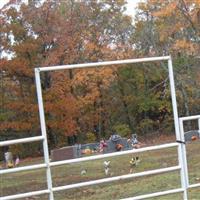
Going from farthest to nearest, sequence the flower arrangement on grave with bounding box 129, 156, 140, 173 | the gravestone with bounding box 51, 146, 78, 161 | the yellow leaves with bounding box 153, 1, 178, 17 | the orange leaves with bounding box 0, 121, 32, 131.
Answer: the yellow leaves with bounding box 153, 1, 178, 17, the orange leaves with bounding box 0, 121, 32, 131, the gravestone with bounding box 51, 146, 78, 161, the flower arrangement on grave with bounding box 129, 156, 140, 173

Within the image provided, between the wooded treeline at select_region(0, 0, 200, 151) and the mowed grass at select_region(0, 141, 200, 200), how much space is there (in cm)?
1002

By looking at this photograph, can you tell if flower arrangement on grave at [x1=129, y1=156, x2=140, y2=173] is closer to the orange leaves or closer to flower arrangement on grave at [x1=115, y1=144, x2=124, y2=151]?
flower arrangement on grave at [x1=115, y1=144, x2=124, y2=151]

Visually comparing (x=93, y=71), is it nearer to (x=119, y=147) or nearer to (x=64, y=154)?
(x=119, y=147)

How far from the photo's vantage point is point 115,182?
1199 centimetres

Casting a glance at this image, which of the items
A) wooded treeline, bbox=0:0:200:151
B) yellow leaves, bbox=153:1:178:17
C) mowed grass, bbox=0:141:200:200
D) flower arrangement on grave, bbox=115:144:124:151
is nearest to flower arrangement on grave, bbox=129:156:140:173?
mowed grass, bbox=0:141:200:200

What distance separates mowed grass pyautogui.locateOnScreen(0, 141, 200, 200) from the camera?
10305 mm

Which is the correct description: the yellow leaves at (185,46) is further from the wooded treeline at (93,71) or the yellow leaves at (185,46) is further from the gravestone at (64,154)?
the gravestone at (64,154)

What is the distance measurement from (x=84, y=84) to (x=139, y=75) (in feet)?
16.1

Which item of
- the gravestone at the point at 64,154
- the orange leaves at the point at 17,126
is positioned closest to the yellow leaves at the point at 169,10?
the orange leaves at the point at 17,126

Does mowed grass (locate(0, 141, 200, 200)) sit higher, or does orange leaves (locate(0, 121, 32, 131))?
orange leaves (locate(0, 121, 32, 131))

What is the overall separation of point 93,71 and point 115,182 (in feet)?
72.6

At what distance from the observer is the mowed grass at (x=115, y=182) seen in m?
10.3

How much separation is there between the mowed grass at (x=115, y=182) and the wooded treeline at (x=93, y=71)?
395 inches

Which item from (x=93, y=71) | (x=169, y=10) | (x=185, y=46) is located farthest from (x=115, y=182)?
(x=93, y=71)
